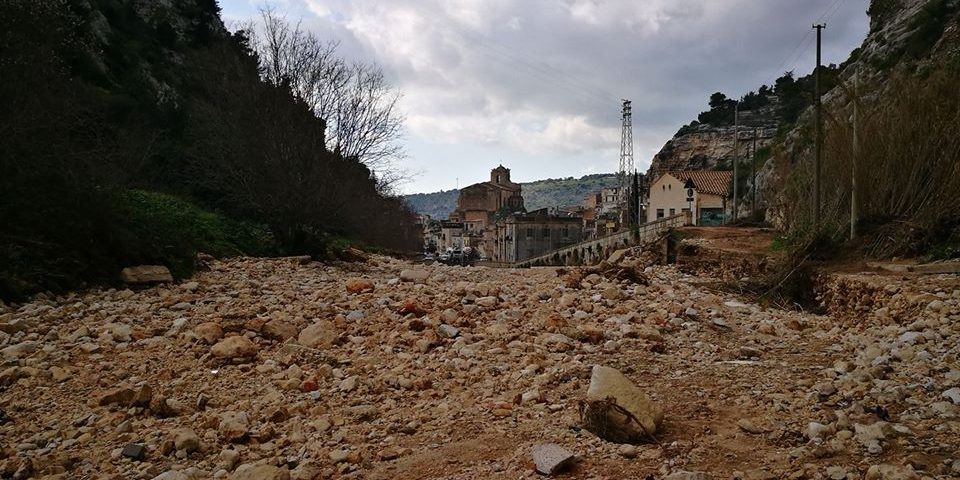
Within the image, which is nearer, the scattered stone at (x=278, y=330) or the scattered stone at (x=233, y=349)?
the scattered stone at (x=233, y=349)

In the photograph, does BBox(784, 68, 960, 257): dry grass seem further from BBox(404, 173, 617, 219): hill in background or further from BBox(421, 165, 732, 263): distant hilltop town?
BBox(404, 173, 617, 219): hill in background

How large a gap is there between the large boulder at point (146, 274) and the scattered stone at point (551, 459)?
7.20 metres

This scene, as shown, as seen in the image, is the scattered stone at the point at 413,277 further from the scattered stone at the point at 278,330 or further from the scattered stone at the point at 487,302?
the scattered stone at the point at 278,330

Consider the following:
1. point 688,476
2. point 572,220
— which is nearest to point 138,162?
point 688,476

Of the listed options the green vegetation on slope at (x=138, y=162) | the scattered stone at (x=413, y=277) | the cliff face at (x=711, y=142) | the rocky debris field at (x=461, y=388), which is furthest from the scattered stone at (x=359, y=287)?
the cliff face at (x=711, y=142)

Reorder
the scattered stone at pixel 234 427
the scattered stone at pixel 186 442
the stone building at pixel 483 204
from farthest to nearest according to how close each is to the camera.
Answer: the stone building at pixel 483 204
the scattered stone at pixel 234 427
the scattered stone at pixel 186 442

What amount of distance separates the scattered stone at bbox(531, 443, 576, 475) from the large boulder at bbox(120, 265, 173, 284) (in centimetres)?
720

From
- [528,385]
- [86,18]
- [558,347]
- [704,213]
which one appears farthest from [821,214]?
[704,213]

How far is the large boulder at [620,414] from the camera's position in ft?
10.3

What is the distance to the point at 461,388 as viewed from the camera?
425cm

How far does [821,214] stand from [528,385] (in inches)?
425

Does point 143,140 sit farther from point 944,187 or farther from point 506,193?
point 506,193

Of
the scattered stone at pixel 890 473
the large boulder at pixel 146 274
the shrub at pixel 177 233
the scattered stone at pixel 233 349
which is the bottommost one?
the scattered stone at pixel 890 473

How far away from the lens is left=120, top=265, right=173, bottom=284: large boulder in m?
7.96
